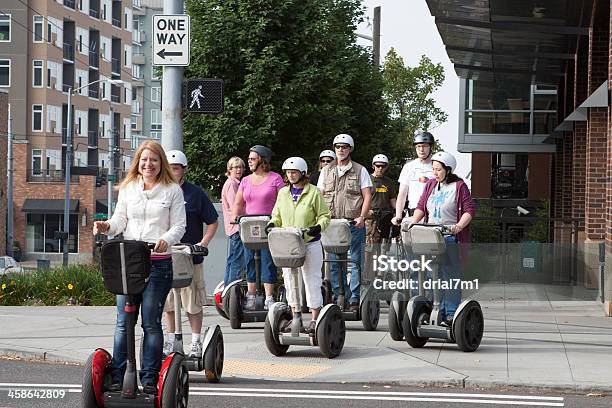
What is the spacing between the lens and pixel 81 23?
8475 centimetres

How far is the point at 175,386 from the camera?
842cm

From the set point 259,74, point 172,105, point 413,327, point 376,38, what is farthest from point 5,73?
point 413,327

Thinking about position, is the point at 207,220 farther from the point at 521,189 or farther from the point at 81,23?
the point at 81,23

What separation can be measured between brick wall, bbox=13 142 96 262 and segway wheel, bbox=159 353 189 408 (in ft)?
221

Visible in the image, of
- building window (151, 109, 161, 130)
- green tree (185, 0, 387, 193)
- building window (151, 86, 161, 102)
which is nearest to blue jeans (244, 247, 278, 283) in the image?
green tree (185, 0, 387, 193)

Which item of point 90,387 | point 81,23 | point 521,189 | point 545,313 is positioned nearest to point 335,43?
point 521,189

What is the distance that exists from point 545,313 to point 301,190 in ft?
20.2

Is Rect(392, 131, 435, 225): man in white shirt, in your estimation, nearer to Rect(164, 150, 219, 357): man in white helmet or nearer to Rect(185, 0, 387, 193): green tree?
Rect(164, 150, 219, 357): man in white helmet

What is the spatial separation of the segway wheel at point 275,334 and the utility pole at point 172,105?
4435 mm

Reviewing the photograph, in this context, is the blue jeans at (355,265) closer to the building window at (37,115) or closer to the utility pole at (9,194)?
the utility pole at (9,194)

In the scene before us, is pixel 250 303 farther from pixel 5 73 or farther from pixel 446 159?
pixel 5 73

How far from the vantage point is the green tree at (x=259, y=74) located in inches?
1123

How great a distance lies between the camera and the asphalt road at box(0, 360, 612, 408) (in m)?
9.78

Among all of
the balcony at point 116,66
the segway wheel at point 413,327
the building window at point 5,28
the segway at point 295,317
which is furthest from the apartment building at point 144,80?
the segway at point 295,317
